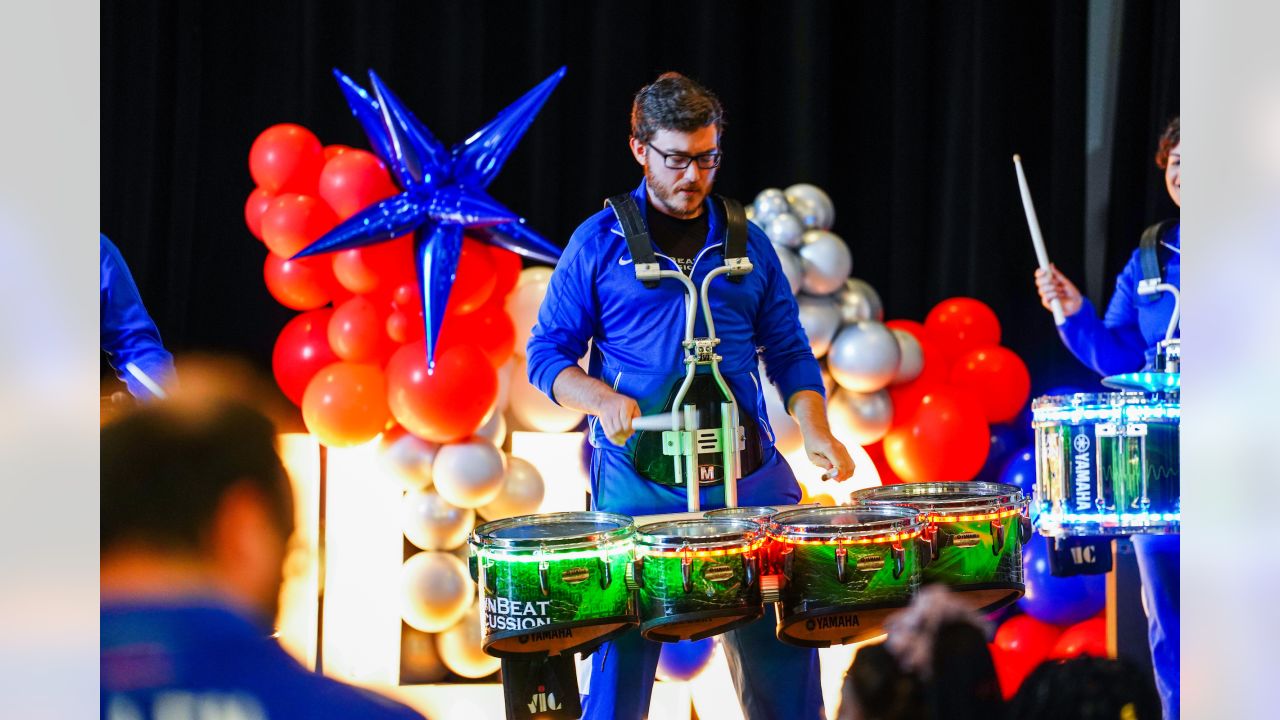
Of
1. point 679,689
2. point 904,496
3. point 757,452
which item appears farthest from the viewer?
point 679,689

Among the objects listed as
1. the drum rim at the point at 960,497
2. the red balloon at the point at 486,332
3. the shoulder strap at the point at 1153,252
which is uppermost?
the shoulder strap at the point at 1153,252

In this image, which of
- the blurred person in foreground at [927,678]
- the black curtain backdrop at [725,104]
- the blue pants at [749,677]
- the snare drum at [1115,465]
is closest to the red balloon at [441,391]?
the black curtain backdrop at [725,104]

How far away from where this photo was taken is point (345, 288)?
3721 millimetres

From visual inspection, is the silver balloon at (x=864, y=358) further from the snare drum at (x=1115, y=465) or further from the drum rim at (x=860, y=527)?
the drum rim at (x=860, y=527)

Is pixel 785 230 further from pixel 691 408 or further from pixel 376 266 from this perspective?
pixel 691 408

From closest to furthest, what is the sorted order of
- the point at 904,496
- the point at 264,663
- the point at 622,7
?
the point at 904,496, the point at 264,663, the point at 622,7

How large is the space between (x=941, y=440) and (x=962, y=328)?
1.64 feet

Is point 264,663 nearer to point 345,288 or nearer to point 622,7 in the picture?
point 345,288

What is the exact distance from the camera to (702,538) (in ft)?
5.90

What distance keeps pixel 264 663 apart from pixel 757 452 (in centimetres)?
218

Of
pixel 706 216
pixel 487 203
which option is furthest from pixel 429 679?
pixel 706 216

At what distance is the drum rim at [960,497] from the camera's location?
1944 mm

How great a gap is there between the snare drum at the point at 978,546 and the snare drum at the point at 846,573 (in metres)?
0.05

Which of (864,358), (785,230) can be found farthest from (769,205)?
(864,358)
